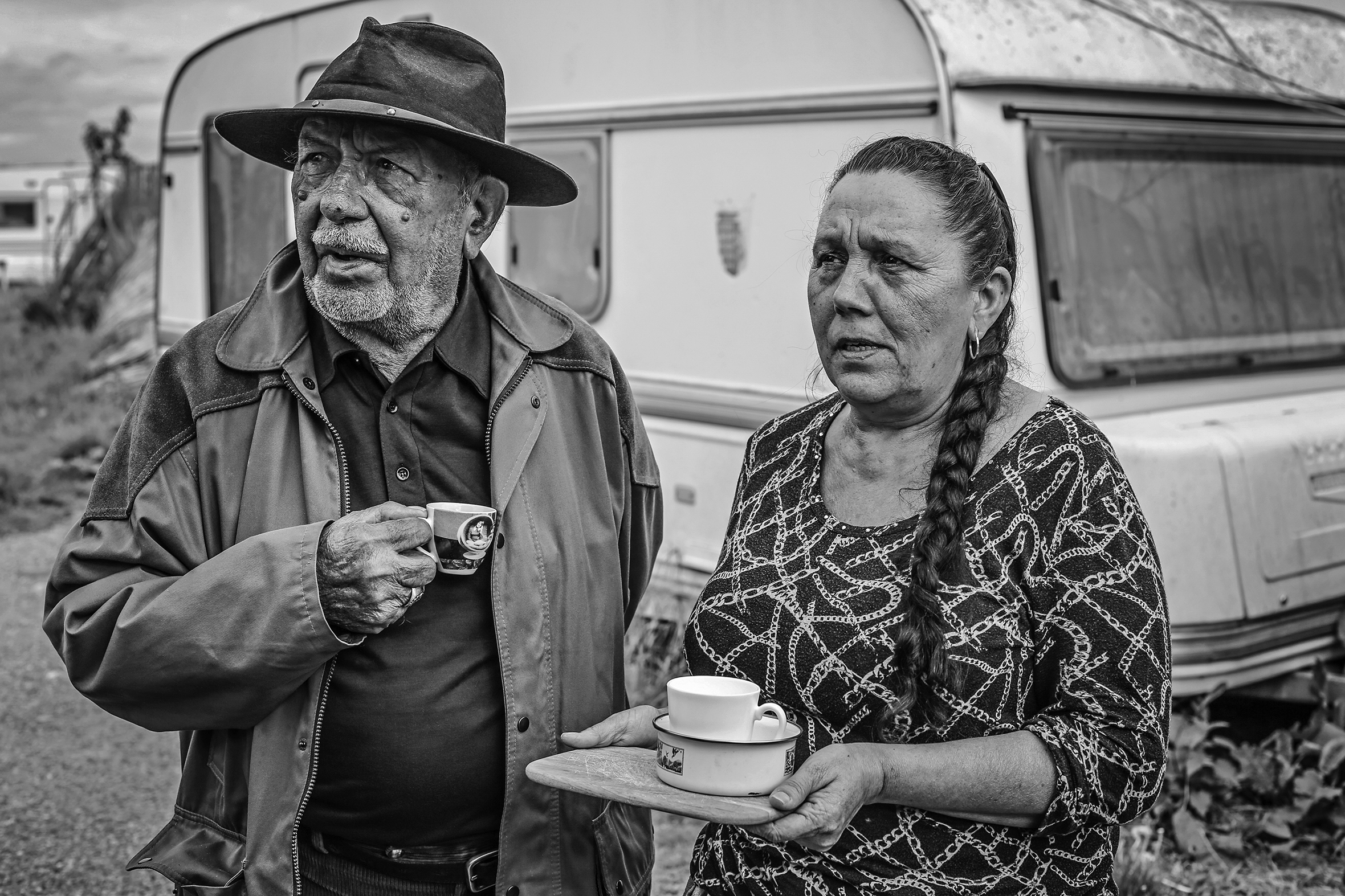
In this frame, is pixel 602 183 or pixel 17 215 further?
pixel 17 215

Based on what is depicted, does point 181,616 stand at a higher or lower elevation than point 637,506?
lower

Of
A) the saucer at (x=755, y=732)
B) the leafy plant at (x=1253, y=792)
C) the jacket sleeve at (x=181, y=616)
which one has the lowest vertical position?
the leafy plant at (x=1253, y=792)

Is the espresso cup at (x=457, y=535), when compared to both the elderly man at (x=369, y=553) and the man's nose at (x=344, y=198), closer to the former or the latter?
the elderly man at (x=369, y=553)

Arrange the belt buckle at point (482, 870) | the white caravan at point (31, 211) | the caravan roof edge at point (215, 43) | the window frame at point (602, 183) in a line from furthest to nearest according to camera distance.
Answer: the white caravan at point (31, 211) → the caravan roof edge at point (215, 43) → the window frame at point (602, 183) → the belt buckle at point (482, 870)

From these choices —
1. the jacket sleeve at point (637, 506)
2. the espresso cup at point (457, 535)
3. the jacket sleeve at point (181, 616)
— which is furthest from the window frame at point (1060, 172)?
the jacket sleeve at point (181, 616)

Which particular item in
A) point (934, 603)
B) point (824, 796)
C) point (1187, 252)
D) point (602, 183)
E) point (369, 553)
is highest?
point (602, 183)

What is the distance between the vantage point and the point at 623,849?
8.57 ft

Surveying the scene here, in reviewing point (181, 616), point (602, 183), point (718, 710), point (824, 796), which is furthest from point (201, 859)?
point (602, 183)

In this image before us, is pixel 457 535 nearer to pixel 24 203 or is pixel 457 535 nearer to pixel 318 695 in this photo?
pixel 318 695

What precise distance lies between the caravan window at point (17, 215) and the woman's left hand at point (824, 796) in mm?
30449

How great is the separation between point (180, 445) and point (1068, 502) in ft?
4.67

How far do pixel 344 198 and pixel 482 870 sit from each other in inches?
47.0

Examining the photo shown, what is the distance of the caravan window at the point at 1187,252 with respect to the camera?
4441mm

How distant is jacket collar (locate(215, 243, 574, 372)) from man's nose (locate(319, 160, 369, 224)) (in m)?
0.17
